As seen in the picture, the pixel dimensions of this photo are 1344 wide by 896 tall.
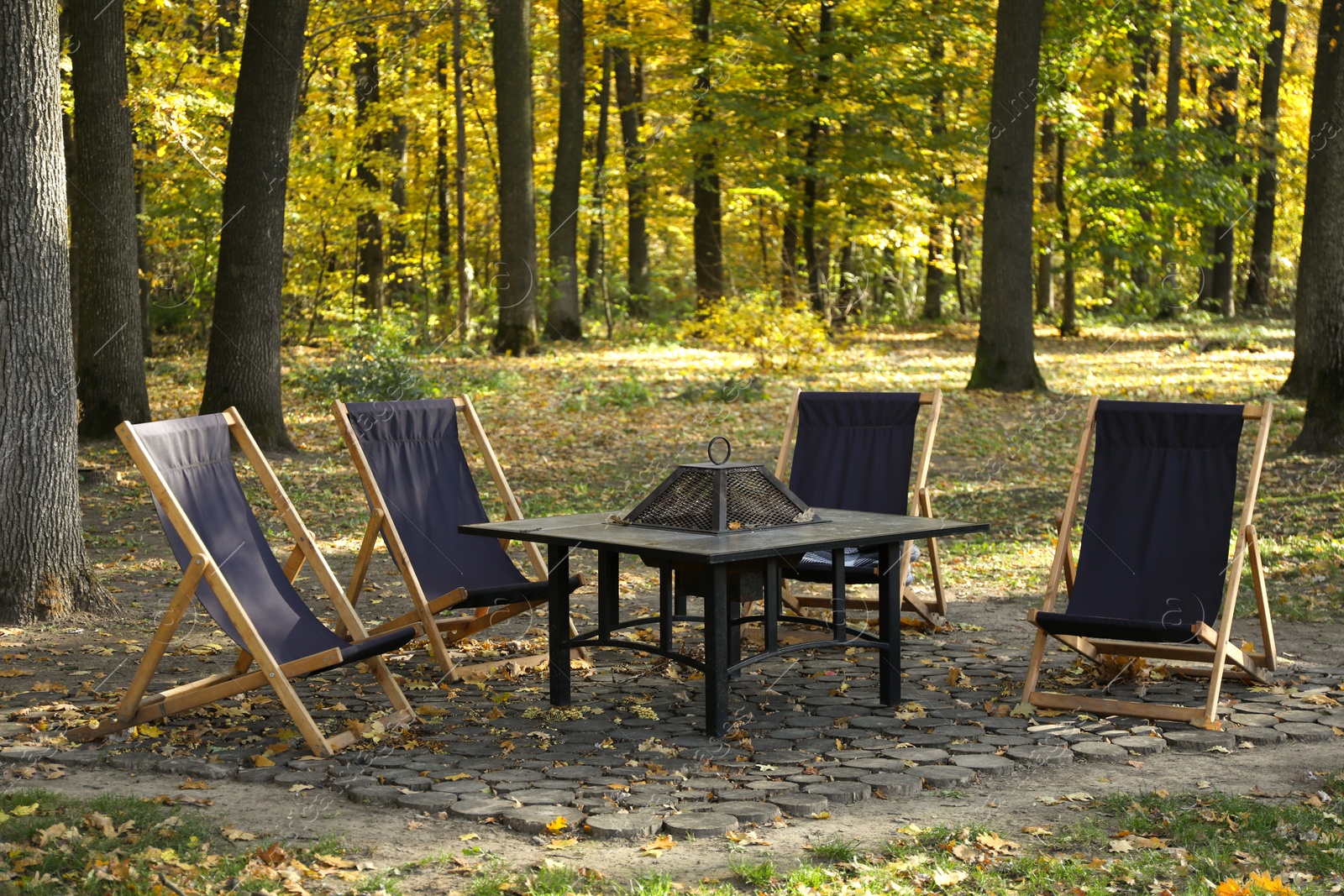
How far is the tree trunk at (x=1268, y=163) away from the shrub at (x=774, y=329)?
26.5 feet

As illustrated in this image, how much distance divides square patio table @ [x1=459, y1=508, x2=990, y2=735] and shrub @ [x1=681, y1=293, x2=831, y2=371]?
11.9 meters

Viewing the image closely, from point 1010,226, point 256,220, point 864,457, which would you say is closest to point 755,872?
point 864,457

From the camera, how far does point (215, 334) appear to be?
11398 mm

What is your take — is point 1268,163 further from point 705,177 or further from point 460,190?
point 460,190

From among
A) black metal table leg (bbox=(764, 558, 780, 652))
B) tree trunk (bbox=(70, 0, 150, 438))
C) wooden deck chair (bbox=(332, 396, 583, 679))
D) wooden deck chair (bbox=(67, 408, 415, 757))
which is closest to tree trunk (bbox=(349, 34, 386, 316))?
tree trunk (bbox=(70, 0, 150, 438))

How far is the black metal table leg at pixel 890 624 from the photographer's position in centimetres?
529

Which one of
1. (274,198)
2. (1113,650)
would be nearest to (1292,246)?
(274,198)

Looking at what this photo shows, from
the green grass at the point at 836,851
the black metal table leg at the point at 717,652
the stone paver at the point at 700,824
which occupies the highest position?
the black metal table leg at the point at 717,652

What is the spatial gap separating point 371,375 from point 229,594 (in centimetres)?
936

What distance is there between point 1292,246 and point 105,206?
107 feet

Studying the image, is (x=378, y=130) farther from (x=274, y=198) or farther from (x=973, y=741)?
(x=973, y=741)

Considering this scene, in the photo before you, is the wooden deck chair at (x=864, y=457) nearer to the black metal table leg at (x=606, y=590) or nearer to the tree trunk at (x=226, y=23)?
the black metal table leg at (x=606, y=590)

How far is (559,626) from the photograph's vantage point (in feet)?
17.8

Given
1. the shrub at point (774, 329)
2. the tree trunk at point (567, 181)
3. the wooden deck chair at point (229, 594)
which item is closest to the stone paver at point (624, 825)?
the wooden deck chair at point (229, 594)
